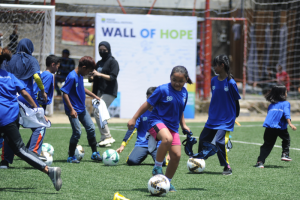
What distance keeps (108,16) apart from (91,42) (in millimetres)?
9690

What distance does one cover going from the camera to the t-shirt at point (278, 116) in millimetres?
7078

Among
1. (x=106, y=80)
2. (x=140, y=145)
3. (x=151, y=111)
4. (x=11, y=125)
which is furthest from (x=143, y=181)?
(x=106, y=80)

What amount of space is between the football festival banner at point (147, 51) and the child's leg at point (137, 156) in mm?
7669

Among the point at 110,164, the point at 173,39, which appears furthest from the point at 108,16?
the point at 110,164

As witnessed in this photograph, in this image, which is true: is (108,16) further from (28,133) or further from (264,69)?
(264,69)

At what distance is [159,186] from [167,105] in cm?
97

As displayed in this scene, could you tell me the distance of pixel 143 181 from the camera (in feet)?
18.2

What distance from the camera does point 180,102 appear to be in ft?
16.5

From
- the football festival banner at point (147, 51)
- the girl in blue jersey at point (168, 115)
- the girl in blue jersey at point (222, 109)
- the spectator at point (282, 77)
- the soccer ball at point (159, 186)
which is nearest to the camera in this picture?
the soccer ball at point (159, 186)

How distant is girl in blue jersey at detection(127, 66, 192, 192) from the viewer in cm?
488

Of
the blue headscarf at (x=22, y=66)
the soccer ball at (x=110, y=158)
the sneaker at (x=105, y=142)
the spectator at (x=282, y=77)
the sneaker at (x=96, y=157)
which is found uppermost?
the blue headscarf at (x=22, y=66)

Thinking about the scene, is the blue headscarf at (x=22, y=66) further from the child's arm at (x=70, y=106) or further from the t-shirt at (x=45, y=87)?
the child's arm at (x=70, y=106)

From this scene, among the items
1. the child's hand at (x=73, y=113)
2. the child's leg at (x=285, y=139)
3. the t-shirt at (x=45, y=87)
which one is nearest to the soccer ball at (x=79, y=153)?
the child's hand at (x=73, y=113)

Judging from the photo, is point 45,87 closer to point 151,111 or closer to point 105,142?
point 151,111
